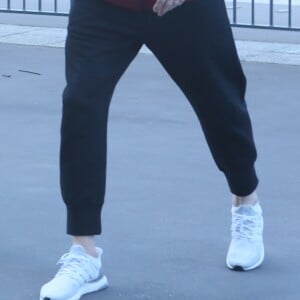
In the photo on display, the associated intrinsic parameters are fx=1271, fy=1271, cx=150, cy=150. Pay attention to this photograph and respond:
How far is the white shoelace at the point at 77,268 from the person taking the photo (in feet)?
13.4

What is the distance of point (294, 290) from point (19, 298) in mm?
898

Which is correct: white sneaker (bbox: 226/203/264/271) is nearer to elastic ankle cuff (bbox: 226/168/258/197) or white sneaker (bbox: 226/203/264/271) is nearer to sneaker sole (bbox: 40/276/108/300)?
elastic ankle cuff (bbox: 226/168/258/197)

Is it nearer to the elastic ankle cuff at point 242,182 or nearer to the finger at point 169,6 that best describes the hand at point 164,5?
the finger at point 169,6

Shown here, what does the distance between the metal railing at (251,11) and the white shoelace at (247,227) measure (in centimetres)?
583

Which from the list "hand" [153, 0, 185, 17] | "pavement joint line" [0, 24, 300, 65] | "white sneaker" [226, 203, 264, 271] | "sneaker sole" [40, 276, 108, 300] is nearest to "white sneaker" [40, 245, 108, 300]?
"sneaker sole" [40, 276, 108, 300]

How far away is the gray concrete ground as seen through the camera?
4.29m

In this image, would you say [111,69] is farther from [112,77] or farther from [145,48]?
[145,48]

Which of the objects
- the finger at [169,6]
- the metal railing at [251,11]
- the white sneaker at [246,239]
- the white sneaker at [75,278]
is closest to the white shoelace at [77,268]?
Result: the white sneaker at [75,278]

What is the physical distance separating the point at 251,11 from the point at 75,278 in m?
7.48

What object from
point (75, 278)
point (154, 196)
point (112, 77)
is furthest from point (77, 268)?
point (154, 196)

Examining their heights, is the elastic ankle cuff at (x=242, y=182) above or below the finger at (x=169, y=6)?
below

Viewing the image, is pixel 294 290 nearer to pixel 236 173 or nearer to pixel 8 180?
pixel 236 173

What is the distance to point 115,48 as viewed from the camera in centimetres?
403

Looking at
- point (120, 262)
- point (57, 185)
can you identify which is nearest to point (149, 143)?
point (57, 185)
